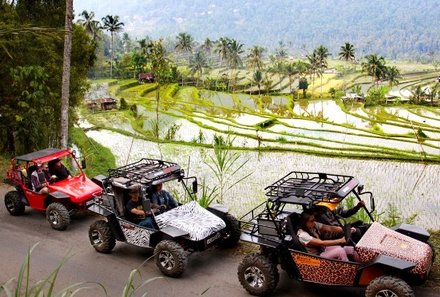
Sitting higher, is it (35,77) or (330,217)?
(35,77)

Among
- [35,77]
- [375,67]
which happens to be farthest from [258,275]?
[375,67]

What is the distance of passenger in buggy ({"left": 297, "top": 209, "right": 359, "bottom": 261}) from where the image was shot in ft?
24.9

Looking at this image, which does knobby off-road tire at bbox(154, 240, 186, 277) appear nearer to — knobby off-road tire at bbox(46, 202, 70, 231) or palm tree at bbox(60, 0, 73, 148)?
knobby off-road tire at bbox(46, 202, 70, 231)

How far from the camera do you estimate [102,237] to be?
989 centimetres

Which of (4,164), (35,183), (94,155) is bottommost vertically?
(94,155)

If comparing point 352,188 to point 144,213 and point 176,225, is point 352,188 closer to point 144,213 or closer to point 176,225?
point 176,225

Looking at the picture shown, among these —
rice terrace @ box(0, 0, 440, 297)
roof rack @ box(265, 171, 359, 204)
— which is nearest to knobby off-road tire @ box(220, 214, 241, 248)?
rice terrace @ box(0, 0, 440, 297)

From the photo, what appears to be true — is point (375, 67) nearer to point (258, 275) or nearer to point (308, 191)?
point (308, 191)

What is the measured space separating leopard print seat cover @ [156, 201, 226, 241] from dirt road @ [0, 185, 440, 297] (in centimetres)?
73

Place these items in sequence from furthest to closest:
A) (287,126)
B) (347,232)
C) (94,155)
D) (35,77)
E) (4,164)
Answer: (287,126)
(94,155)
(4,164)
(35,77)
(347,232)

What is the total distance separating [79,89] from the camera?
18672 mm

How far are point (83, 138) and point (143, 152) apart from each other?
5411 millimetres

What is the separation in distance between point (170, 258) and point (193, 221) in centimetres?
88

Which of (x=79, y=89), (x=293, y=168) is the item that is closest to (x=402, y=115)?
(x=293, y=168)
